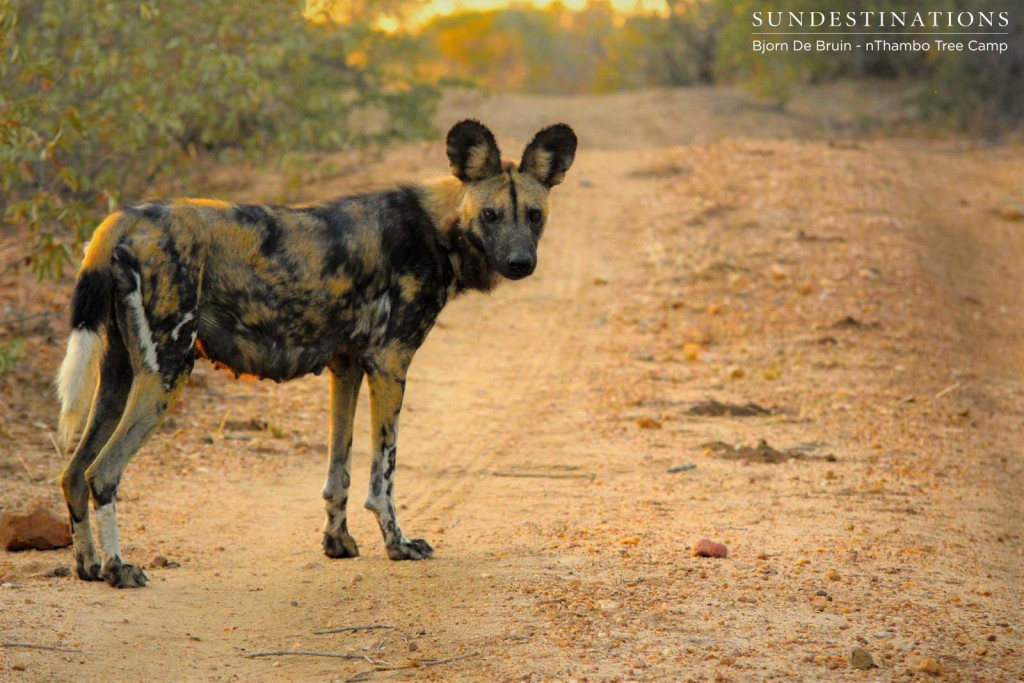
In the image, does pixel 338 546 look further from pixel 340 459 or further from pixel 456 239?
pixel 456 239

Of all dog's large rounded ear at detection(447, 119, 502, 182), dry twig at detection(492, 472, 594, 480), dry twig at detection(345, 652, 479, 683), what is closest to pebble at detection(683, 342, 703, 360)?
dry twig at detection(492, 472, 594, 480)

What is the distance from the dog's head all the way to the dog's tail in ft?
4.48

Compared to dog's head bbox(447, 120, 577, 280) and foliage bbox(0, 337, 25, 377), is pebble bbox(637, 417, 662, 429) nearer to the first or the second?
dog's head bbox(447, 120, 577, 280)

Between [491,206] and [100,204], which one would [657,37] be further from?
[491,206]

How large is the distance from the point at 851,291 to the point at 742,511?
5.01 meters

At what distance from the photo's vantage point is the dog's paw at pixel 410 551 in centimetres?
474

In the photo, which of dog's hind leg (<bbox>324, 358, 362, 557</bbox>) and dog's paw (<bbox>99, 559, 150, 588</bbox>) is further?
dog's hind leg (<bbox>324, 358, 362, 557</bbox>)

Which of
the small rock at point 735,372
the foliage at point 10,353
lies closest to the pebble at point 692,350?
the small rock at point 735,372

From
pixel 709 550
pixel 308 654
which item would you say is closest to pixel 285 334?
pixel 308 654

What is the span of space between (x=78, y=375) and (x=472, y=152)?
1.77 meters

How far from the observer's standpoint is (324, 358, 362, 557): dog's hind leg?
484cm

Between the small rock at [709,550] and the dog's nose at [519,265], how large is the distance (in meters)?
1.25

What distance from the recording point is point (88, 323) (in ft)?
13.7

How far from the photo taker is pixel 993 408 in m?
7.38
